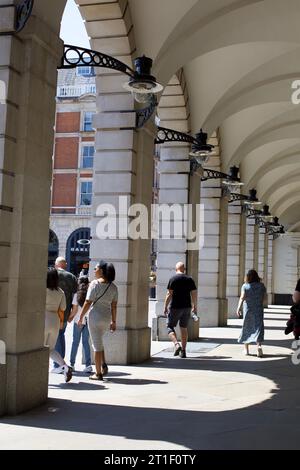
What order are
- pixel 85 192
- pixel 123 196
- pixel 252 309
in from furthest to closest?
pixel 85 192 → pixel 252 309 → pixel 123 196

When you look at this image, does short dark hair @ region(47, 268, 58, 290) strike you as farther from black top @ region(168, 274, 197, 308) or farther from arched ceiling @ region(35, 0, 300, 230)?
black top @ region(168, 274, 197, 308)

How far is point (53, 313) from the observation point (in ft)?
25.0

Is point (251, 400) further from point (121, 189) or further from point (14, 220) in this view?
point (121, 189)

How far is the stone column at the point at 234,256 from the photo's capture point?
20.9 meters

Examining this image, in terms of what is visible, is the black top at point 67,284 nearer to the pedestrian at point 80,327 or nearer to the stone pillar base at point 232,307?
the pedestrian at point 80,327

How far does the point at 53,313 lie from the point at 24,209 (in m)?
1.77

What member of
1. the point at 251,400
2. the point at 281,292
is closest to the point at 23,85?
the point at 251,400

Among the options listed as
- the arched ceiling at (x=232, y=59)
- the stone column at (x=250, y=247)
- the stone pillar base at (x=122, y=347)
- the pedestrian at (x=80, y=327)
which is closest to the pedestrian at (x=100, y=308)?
the pedestrian at (x=80, y=327)

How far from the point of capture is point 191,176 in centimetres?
1357

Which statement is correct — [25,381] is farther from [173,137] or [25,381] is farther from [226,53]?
[226,53]

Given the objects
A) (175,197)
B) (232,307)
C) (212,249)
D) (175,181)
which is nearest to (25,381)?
(175,197)

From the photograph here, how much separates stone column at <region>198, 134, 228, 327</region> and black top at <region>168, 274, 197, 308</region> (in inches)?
251

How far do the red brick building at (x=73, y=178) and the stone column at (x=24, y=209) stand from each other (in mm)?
35096

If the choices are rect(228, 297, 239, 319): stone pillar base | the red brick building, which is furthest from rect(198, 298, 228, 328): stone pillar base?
the red brick building
